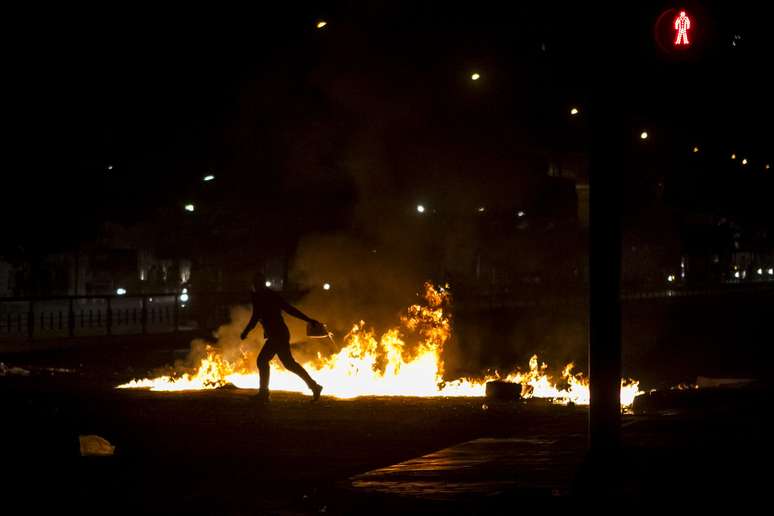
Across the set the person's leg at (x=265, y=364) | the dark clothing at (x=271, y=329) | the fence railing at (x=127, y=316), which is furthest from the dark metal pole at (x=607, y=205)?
the fence railing at (x=127, y=316)

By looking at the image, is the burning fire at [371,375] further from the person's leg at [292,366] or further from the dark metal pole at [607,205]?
the dark metal pole at [607,205]

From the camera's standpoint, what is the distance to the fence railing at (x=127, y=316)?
101 feet

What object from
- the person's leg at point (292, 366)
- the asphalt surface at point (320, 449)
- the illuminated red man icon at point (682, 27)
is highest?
the illuminated red man icon at point (682, 27)

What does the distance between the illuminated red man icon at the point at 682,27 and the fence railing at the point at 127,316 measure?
2373cm

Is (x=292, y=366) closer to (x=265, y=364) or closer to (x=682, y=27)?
(x=265, y=364)

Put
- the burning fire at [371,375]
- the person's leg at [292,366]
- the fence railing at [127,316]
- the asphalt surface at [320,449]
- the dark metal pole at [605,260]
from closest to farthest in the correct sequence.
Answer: the dark metal pole at [605,260], the asphalt surface at [320,449], the person's leg at [292,366], the burning fire at [371,375], the fence railing at [127,316]

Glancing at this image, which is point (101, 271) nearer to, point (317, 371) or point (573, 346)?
point (573, 346)

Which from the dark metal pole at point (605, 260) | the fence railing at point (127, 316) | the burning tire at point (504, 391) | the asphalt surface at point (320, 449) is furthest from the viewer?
the fence railing at point (127, 316)

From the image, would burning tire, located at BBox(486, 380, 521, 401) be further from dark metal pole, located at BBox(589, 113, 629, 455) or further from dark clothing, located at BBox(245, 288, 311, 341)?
dark metal pole, located at BBox(589, 113, 629, 455)

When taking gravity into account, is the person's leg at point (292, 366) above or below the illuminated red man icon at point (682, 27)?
below

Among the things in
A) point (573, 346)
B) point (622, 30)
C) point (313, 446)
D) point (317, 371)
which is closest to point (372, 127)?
point (573, 346)

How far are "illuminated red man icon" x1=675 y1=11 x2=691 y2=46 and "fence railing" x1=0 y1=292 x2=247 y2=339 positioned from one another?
77.9 ft

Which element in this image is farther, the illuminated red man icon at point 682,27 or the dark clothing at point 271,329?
the dark clothing at point 271,329

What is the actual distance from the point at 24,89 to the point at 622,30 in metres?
21.1
